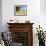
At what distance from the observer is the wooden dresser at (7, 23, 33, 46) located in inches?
225

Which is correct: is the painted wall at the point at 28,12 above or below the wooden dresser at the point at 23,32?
above

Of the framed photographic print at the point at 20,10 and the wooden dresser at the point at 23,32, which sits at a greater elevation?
the framed photographic print at the point at 20,10

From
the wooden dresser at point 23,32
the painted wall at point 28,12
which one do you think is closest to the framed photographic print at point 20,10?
the painted wall at point 28,12

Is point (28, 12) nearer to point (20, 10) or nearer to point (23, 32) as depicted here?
point (20, 10)

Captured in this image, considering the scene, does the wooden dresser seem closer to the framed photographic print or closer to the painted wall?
the painted wall

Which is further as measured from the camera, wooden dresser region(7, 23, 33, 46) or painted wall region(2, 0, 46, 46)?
painted wall region(2, 0, 46, 46)

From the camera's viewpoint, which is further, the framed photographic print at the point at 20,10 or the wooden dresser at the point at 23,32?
the framed photographic print at the point at 20,10

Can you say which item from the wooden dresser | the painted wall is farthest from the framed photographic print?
the wooden dresser

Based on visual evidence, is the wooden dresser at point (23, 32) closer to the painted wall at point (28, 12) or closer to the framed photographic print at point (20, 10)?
the painted wall at point (28, 12)

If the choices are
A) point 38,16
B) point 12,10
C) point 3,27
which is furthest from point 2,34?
point 38,16

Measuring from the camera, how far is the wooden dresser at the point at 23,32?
572 centimetres

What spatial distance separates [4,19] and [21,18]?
69cm

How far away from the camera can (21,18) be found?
5.90 meters

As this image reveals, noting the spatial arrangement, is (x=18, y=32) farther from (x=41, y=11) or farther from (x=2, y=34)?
(x=41, y=11)
